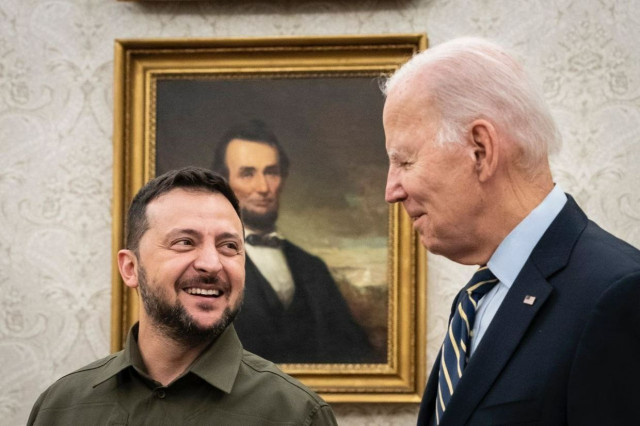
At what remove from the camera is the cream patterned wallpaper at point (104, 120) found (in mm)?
3654

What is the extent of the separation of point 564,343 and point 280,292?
2.33 m

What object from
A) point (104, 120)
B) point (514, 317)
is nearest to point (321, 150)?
point (104, 120)

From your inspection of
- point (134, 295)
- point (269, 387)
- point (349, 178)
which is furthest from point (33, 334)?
point (269, 387)

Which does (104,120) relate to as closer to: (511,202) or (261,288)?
(261,288)

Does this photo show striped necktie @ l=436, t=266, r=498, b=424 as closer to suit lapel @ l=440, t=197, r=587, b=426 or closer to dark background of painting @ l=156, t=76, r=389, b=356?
suit lapel @ l=440, t=197, r=587, b=426

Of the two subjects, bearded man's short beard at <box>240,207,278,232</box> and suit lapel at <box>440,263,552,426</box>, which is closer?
suit lapel at <box>440,263,552,426</box>

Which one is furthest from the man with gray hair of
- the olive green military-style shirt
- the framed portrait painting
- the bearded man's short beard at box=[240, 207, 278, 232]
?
the bearded man's short beard at box=[240, 207, 278, 232]

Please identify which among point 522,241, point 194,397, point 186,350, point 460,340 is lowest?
point 194,397

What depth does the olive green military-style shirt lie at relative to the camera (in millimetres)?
2143

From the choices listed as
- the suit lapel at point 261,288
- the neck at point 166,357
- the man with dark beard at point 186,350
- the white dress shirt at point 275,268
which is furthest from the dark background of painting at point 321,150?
the neck at point 166,357

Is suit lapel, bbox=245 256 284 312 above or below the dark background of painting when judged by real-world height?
below

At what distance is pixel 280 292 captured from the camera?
3.66 m

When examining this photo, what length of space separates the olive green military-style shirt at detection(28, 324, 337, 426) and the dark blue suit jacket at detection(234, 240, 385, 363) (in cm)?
130

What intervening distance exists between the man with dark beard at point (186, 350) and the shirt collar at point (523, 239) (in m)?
0.82
